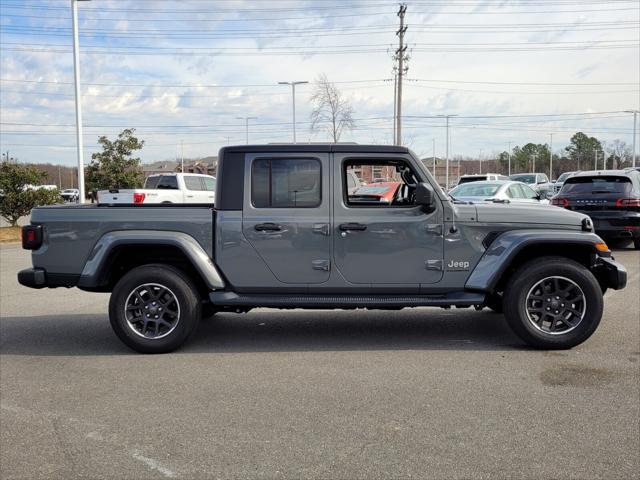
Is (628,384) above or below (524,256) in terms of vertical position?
below

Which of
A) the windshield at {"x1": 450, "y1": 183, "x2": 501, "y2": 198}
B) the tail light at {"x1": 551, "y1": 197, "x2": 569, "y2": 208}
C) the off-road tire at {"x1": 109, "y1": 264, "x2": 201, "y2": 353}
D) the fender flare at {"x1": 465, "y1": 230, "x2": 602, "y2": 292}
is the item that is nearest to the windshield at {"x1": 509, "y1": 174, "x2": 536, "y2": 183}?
the windshield at {"x1": 450, "y1": 183, "x2": 501, "y2": 198}

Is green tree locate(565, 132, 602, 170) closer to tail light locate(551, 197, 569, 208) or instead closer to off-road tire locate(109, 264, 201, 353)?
tail light locate(551, 197, 569, 208)

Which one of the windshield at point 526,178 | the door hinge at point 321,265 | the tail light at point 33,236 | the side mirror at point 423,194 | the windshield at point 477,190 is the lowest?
the door hinge at point 321,265

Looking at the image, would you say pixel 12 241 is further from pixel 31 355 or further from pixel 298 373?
pixel 298 373

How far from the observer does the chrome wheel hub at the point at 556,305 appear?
5598 millimetres

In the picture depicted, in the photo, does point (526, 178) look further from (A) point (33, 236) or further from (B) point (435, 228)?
(A) point (33, 236)

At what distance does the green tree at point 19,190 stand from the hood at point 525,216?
17.7m

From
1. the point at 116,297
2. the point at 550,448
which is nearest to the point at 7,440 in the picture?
the point at 116,297

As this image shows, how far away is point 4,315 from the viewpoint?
752 centimetres

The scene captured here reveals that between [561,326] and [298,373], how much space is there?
258cm

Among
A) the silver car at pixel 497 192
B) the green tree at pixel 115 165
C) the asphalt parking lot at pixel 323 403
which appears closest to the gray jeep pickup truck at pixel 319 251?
the asphalt parking lot at pixel 323 403

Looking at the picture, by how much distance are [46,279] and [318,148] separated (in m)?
2.92

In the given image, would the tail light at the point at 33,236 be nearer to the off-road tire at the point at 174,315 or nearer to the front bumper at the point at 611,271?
the off-road tire at the point at 174,315

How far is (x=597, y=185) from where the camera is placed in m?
13.3
